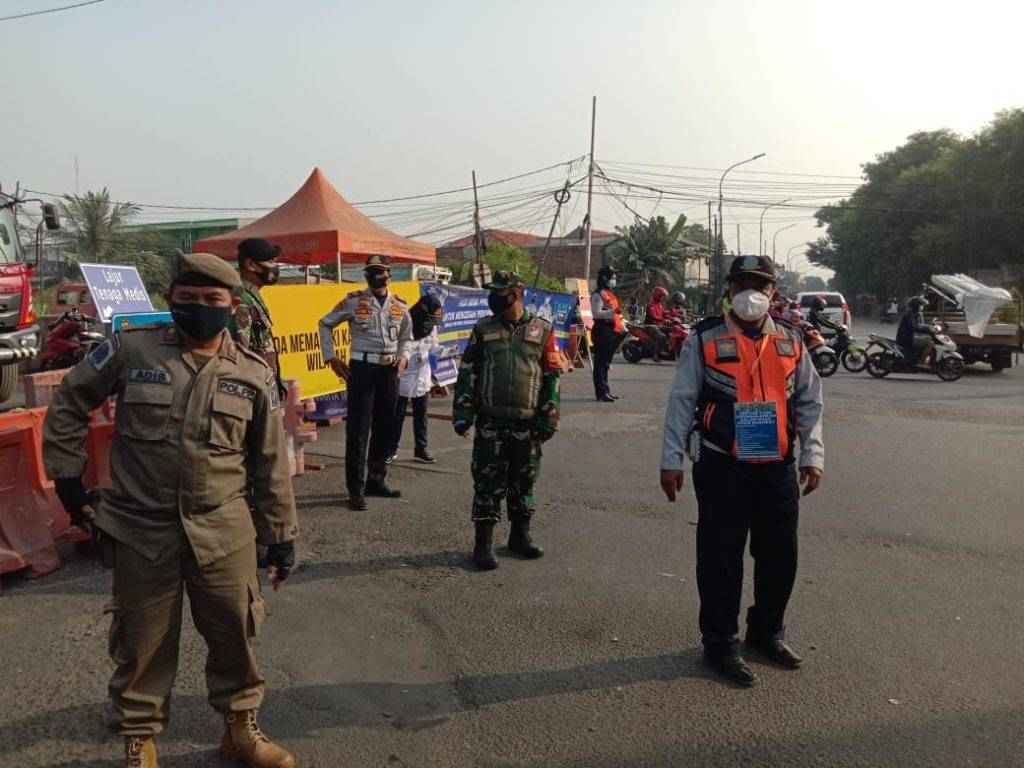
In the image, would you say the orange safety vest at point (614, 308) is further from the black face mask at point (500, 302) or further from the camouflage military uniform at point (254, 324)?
the camouflage military uniform at point (254, 324)

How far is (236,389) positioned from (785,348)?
7.48 feet

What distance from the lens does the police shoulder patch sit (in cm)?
282

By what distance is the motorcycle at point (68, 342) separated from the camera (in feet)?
40.2

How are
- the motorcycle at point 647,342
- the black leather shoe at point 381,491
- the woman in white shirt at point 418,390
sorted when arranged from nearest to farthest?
the black leather shoe at point 381,491
the woman in white shirt at point 418,390
the motorcycle at point 647,342

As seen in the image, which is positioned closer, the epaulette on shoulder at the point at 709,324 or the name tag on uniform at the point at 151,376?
the name tag on uniform at the point at 151,376

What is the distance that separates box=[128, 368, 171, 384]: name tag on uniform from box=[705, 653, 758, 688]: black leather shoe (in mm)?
2532

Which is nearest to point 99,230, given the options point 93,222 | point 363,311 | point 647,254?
point 93,222

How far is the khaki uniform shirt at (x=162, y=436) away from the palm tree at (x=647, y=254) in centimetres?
4680

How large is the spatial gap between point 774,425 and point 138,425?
8.02 ft

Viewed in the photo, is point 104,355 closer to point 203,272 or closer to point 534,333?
point 203,272

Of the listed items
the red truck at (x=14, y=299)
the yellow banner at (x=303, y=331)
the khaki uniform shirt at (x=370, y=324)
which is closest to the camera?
the khaki uniform shirt at (x=370, y=324)

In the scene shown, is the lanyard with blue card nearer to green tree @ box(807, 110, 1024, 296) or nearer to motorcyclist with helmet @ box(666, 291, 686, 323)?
motorcyclist with helmet @ box(666, 291, 686, 323)

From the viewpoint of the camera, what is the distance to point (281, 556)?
3.05m

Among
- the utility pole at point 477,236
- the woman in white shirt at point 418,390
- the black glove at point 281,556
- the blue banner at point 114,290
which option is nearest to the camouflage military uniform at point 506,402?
the black glove at point 281,556
